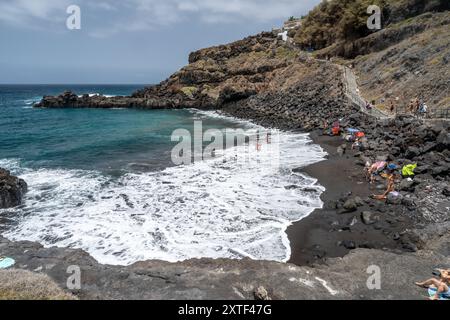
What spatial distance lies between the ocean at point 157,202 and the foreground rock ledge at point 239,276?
5.32ft

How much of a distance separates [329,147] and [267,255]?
55.5ft

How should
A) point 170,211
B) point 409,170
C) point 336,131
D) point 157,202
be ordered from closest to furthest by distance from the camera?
point 170,211 → point 157,202 → point 409,170 → point 336,131

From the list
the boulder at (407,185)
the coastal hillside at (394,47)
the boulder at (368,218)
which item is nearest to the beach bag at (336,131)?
the coastal hillside at (394,47)

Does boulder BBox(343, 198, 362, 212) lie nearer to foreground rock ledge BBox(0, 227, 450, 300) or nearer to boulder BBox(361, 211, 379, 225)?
boulder BBox(361, 211, 379, 225)

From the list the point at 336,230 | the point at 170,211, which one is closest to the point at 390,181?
the point at 336,230

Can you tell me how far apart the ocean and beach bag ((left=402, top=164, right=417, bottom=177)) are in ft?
14.6

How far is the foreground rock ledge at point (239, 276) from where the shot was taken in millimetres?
8406

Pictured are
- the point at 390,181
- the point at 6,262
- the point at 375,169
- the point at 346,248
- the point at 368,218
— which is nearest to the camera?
the point at 6,262

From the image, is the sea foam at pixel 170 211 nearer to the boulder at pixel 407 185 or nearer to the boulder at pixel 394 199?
the boulder at pixel 394 199

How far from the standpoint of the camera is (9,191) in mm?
16406

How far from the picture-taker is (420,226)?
12.6 metres

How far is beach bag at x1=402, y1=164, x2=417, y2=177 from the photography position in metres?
17.1

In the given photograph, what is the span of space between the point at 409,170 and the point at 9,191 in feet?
69.2

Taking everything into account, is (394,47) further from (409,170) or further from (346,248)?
(346,248)
